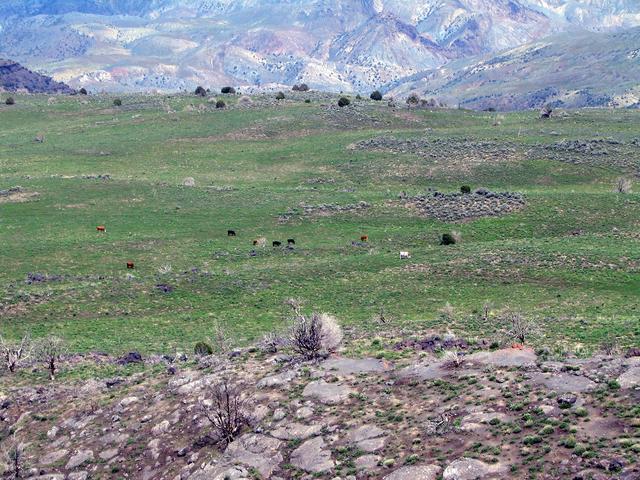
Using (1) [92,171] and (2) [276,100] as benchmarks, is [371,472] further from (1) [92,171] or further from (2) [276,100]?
(2) [276,100]

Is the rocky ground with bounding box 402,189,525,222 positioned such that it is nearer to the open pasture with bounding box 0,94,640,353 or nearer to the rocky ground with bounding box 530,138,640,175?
the open pasture with bounding box 0,94,640,353

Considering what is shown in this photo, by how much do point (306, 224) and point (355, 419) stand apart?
41.8 m

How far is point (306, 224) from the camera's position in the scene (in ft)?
218

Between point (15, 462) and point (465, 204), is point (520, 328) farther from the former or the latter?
point (465, 204)

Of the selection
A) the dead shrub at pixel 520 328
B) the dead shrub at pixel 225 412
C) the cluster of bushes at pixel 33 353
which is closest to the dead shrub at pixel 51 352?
the cluster of bushes at pixel 33 353

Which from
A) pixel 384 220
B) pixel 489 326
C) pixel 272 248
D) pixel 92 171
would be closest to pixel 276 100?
pixel 92 171

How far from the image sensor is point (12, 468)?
87.5ft

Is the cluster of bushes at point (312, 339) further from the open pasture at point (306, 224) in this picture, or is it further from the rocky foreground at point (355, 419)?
the open pasture at point (306, 224)

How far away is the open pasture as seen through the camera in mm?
43250

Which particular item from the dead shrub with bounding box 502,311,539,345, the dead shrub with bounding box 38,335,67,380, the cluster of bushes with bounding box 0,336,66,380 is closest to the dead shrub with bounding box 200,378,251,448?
the dead shrub with bounding box 38,335,67,380

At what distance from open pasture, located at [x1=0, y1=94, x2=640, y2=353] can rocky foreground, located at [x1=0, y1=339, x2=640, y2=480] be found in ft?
20.8

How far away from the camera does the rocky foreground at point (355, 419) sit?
21438mm

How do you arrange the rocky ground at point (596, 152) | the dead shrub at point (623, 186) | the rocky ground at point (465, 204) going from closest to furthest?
1. the rocky ground at point (465, 204)
2. the dead shrub at point (623, 186)
3. the rocky ground at point (596, 152)

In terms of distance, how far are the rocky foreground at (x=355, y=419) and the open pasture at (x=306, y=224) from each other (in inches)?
249
